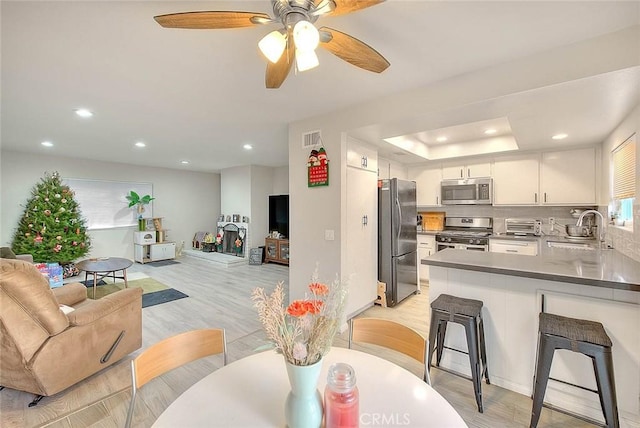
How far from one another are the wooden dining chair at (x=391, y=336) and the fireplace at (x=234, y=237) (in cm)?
594

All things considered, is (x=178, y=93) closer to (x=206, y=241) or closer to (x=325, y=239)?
(x=325, y=239)

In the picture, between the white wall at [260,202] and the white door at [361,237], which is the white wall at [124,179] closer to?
the white wall at [260,202]

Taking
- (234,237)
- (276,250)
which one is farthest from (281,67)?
(234,237)

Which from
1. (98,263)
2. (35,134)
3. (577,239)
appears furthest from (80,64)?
(577,239)

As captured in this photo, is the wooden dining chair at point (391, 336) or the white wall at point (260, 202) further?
the white wall at point (260, 202)

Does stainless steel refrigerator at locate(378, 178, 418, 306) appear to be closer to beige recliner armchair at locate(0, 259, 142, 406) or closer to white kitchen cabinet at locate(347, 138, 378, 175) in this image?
white kitchen cabinet at locate(347, 138, 378, 175)

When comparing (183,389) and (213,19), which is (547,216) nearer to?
(213,19)

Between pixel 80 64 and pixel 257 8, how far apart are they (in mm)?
1592

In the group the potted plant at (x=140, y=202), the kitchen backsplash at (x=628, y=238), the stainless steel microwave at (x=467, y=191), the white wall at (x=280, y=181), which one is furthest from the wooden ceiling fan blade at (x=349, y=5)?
the potted plant at (x=140, y=202)

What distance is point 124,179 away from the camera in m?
6.76

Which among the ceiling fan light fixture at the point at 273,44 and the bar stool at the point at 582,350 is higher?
the ceiling fan light fixture at the point at 273,44

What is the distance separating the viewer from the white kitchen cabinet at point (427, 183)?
504cm

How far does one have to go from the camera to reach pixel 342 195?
10.2ft

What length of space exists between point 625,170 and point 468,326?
7.69ft
